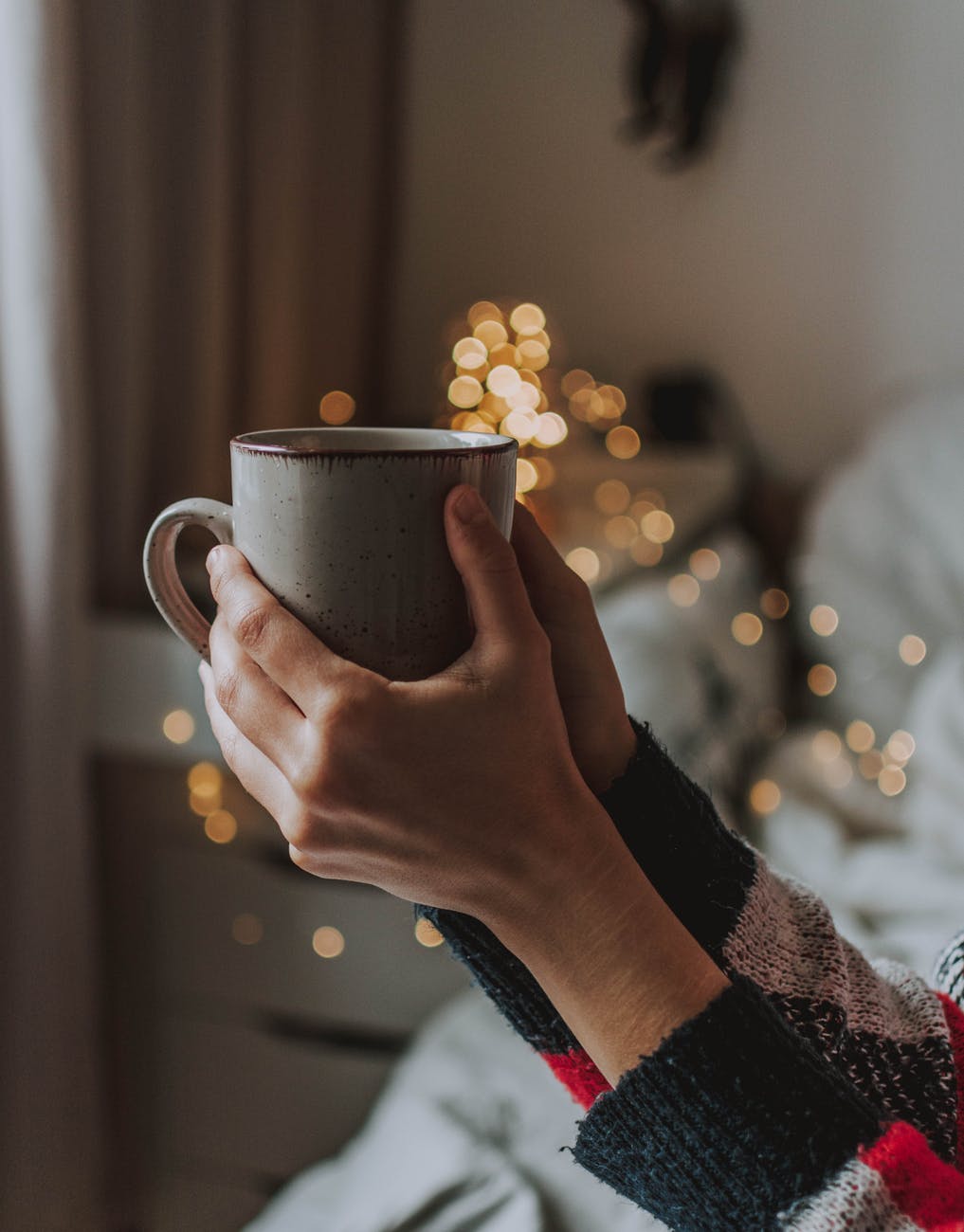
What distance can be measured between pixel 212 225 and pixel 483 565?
1.06 meters

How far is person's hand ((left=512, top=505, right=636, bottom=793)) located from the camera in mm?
464

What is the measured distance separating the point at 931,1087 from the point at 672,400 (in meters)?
1.38

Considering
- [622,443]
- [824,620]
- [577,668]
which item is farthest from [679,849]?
[622,443]

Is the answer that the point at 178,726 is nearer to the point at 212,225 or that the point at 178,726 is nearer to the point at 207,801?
the point at 207,801

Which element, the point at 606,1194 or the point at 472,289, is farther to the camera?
the point at 472,289

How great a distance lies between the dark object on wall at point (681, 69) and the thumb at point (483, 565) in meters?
1.48

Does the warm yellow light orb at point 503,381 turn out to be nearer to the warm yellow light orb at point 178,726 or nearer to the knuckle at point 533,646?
the warm yellow light orb at point 178,726

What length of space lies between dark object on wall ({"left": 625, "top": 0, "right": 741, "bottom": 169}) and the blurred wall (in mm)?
28

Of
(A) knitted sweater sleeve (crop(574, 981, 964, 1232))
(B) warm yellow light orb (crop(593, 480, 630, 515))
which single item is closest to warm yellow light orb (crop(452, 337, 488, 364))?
(B) warm yellow light orb (crop(593, 480, 630, 515))

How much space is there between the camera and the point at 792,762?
1223mm

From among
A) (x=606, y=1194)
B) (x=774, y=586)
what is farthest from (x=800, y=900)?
(x=774, y=586)

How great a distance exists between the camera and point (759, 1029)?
1.24 ft

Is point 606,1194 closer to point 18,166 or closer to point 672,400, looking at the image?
point 18,166

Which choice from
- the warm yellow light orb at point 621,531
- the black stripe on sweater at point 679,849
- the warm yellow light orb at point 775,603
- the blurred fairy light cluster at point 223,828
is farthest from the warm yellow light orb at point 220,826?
the black stripe on sweater at point 679,849
